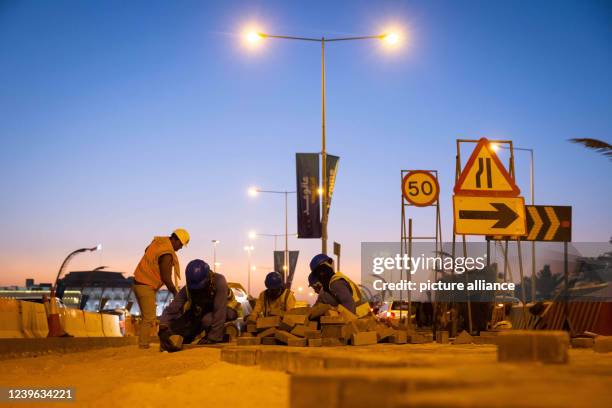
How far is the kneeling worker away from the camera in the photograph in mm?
13328

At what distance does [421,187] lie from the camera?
18.2 m

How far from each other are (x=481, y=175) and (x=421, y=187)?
23.6 feet

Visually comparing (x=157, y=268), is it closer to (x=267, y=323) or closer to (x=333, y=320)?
(x=267, y=323)

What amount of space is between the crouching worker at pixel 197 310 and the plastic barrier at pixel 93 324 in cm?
854

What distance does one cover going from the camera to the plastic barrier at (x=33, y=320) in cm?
1594

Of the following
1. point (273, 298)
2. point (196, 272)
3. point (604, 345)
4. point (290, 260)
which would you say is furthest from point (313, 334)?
point (290, 260)

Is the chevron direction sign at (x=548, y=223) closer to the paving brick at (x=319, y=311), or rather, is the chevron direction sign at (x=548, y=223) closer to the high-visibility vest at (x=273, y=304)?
the paving brick at (x=319, y=311)

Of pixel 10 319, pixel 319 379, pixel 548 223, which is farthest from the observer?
pixel 548 223

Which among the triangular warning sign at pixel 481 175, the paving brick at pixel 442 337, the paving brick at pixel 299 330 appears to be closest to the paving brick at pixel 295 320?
the paving brick at pixel 299 330

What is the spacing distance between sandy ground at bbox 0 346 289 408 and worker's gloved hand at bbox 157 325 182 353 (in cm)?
55

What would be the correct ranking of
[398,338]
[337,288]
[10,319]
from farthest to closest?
[10,319] < [337,288] < [398,338]

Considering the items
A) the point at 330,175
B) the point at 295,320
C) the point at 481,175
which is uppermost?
the point at 330,175

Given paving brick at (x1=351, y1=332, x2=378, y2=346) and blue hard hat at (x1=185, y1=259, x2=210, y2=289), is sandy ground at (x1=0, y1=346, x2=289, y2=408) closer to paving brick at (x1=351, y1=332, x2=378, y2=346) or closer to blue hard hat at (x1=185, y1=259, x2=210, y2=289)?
blue hard hat at (x1=185, y1=259, x2=210, y2=289)

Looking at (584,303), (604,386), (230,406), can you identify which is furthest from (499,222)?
(584,303)
